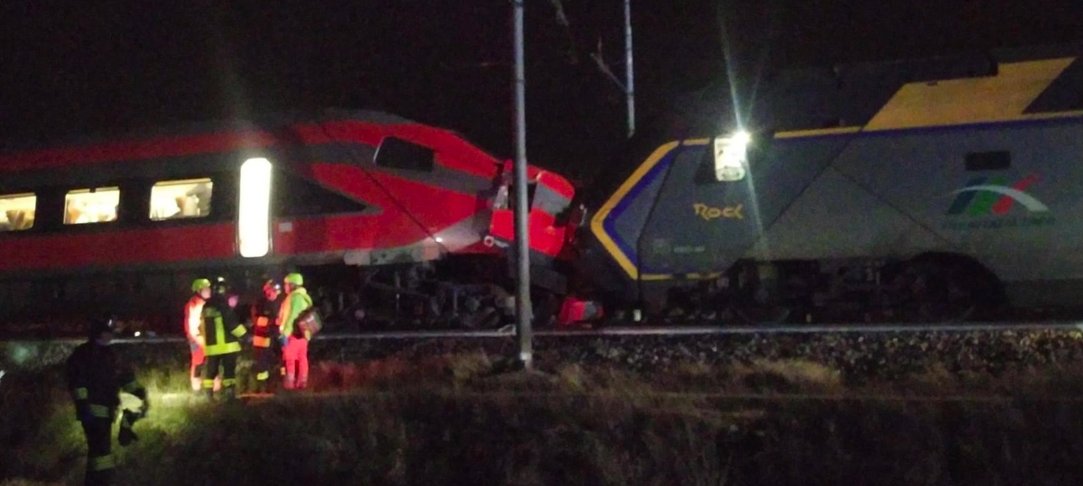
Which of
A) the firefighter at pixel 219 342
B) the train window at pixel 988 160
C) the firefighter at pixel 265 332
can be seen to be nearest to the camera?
the firefighter at pixel 219 342

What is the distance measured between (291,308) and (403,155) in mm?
4584

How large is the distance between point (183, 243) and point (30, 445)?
593 centimetres

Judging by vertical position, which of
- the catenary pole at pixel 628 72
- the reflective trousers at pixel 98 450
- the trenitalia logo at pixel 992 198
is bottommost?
the reflective trousers at pixel 98 450

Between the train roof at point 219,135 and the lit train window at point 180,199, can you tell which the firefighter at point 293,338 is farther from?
the lit train window at point 180,199

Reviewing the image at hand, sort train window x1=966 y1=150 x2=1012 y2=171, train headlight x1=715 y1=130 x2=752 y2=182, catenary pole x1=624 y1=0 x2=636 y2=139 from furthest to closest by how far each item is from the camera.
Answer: catenary pole x1=624 y1=0 x2=636 y2=139 < train headlight x1=715 y1=130 x2=752 y2=182 < train window x1=966 y1=150 x2=1012 y2=171

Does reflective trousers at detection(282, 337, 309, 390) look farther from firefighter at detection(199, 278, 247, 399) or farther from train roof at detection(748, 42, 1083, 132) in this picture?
train roof at detection(748, 42, 1083, 132)

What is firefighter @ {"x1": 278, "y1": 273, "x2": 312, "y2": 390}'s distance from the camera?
34.7 feet

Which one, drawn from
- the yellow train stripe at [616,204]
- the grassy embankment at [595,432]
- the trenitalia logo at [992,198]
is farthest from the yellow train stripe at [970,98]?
the grassy embankment at [595,432]

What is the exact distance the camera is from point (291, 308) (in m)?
10.8

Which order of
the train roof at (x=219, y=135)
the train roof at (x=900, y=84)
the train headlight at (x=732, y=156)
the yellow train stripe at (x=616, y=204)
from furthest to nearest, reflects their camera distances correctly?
the train roof at (x=219, y=135) < the yellow train stripe at (x=616, y=204) < the train headlight at (x=732, y=156) < the train roof at (x=900, y=84)

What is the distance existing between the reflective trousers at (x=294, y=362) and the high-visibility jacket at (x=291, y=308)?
0.38 ft

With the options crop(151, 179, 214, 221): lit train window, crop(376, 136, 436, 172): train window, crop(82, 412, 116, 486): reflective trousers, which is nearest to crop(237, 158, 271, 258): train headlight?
crop(151, 179, 214, 221): lit train window

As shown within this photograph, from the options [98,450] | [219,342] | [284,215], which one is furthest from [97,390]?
[284,215]

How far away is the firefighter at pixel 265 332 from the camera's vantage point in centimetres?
1084
